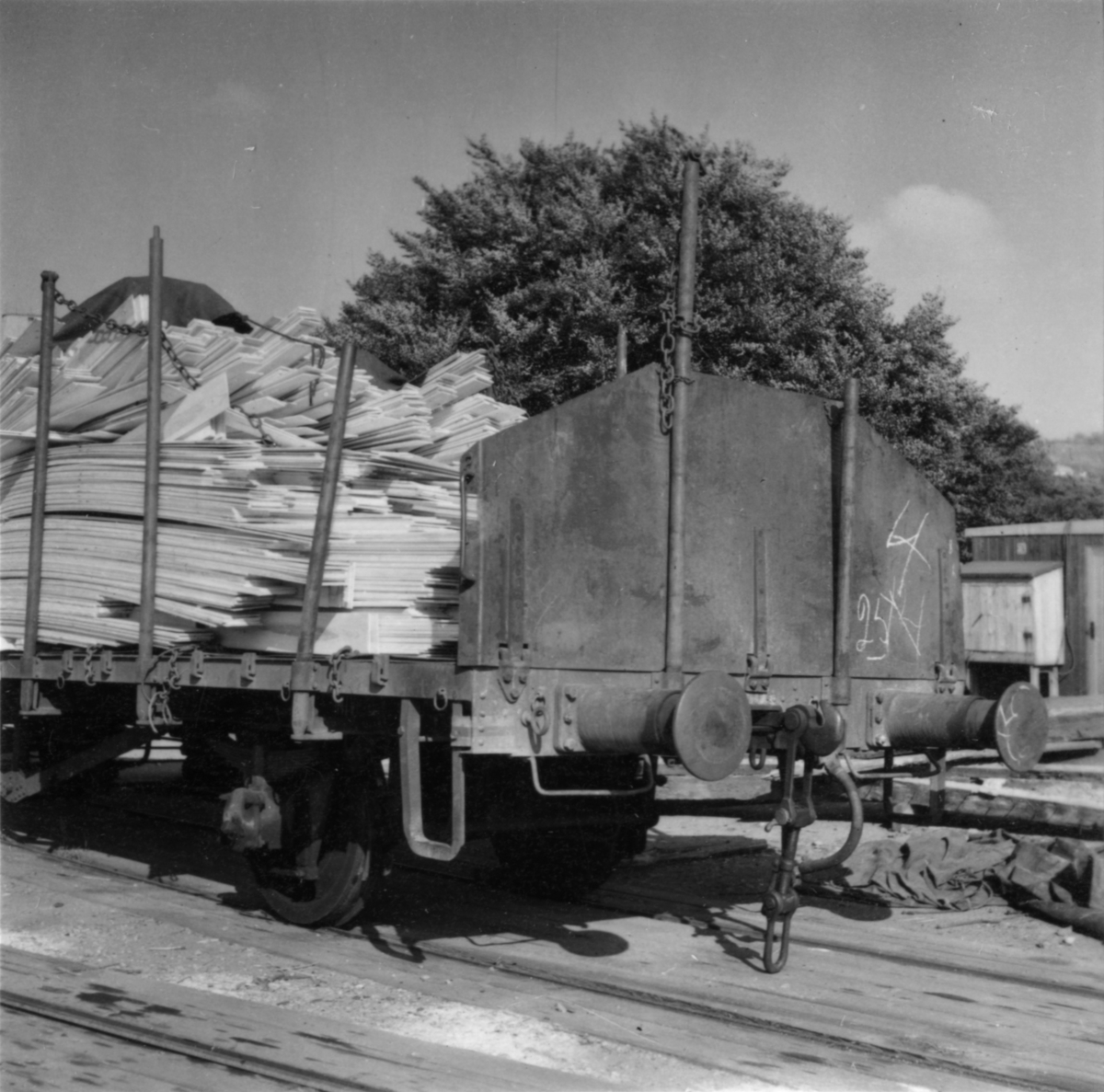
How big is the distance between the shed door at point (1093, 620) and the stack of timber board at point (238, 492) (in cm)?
1371

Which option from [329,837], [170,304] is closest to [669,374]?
[329,837]

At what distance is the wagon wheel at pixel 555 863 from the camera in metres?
6.92

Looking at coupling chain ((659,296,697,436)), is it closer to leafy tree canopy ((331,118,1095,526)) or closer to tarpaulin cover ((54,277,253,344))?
tarpaulin cover ((54,277,253,344))

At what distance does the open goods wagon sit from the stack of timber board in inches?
7.0

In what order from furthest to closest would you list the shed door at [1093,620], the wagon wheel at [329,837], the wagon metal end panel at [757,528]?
the shed door at [1093,620]
the wagon wheel at [329,837]
the wagon metal end panel at [757,528]

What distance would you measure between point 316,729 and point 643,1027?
68.4 inches

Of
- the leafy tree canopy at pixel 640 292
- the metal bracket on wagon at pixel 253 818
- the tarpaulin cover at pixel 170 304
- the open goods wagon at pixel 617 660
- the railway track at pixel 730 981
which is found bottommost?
the railway track at pixel 730 981

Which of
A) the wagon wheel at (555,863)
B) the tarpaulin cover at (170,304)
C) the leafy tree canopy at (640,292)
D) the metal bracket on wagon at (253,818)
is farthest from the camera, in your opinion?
the leafy tree canopy at (640,292)

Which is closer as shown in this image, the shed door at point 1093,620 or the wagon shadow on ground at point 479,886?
the wagon shadow on ground at point 479,886

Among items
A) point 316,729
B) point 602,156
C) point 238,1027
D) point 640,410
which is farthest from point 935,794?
point 602,156

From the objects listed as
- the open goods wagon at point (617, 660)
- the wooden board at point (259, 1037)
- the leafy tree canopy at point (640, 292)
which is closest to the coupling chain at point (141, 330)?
the open goods wagon at point (617, 660)

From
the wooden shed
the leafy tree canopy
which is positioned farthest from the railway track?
the wooden shed

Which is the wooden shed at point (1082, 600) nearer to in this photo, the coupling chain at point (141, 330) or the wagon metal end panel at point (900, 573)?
the wagon metal end panel at point (900, 573)

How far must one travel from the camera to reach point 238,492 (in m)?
5.62
